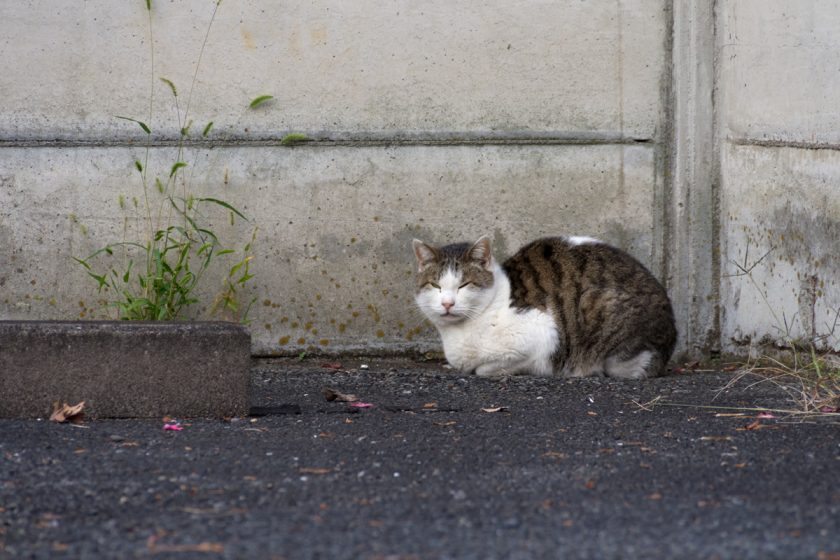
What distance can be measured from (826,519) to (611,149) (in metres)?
3.64

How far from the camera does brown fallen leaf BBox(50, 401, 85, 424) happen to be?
4.47 metres

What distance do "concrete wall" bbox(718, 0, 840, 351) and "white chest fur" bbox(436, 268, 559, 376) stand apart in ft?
3.87

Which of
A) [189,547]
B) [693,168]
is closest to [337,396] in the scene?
[189,547]

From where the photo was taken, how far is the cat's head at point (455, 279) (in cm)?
598

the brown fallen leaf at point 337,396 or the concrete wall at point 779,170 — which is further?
the concrete wall at point 779,170

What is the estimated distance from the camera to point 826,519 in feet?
10.0

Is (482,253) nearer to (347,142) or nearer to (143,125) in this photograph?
(347,142)

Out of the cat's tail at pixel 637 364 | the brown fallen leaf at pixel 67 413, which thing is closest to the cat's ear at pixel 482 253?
the cat's tail at pixel 637 364

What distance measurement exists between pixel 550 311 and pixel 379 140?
137cm

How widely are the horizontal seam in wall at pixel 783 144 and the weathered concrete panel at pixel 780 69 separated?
21mm

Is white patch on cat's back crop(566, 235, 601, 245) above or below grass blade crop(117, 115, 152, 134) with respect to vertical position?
below

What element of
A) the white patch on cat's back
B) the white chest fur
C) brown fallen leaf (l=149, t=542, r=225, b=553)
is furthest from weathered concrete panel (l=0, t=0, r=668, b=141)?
brown fallen leaf (l=149, t=542, r=225, b=553)

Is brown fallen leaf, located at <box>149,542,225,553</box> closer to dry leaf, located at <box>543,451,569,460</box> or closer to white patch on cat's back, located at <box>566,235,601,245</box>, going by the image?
dry leaf, located at <box>543,451,569,460</box>

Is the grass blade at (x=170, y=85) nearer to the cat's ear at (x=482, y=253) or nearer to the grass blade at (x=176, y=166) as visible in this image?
the grass blade at (x=176, y=166)
